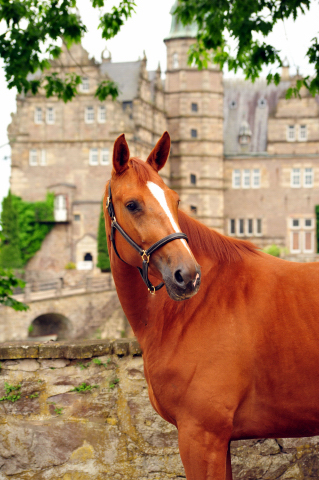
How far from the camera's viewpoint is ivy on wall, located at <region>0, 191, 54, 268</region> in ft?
117

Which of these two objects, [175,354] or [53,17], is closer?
[175,354]

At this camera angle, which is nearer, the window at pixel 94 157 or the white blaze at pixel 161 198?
the white blaze at pixel 161 198

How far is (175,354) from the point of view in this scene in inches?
112

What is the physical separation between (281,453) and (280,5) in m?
5.03

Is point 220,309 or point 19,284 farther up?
point 220,309

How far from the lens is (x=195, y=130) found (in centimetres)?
4225

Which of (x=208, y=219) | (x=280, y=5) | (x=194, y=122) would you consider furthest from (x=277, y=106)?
(x=280, y=5)

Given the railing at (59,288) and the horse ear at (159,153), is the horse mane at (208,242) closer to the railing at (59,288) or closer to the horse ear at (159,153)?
the horse ear at (159,153)

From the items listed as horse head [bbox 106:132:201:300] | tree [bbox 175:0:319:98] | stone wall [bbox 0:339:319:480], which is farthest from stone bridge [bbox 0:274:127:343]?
horse head [bbox 106:132:201:300]

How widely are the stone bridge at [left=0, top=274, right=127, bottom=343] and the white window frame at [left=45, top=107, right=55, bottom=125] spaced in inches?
479

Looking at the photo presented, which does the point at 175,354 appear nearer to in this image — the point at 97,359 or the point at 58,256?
the point at 97,359

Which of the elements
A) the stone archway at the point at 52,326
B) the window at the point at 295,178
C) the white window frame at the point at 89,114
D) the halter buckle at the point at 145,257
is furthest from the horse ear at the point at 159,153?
the window at the point at 295,178

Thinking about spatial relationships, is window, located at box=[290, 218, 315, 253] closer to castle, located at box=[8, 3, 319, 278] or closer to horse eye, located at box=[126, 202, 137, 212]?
castle, located at box=[8, 3, 319, 278]

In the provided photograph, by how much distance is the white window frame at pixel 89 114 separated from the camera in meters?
37.4
